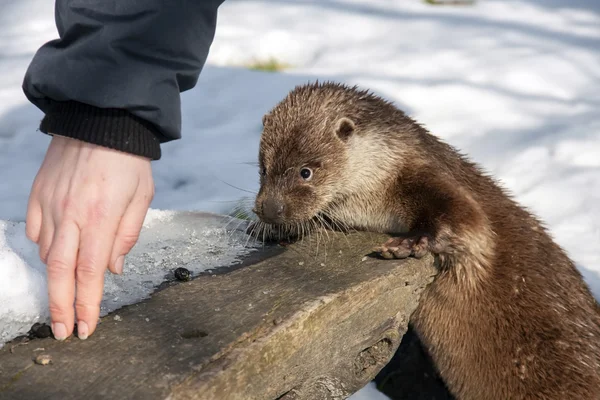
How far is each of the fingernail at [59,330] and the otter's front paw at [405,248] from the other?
1.01 metres

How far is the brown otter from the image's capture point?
8.48ft

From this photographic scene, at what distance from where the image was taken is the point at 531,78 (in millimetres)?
5160

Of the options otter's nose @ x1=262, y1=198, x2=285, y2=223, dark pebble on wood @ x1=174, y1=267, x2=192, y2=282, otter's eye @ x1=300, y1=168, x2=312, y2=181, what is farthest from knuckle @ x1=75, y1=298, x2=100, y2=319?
otter's eye @ x1=300, y1=168, x2=312, y2=181

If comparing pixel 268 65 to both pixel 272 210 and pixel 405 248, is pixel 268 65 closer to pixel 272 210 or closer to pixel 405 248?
pixel 272 210

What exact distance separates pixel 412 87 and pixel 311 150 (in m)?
2.39

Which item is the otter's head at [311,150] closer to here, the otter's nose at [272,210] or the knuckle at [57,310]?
the otter's nose at [272,210]

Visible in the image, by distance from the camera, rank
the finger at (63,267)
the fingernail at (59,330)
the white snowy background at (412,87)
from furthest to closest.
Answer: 1. the white snowy background at (412,87)
2. the fingernail at (59,330)
3. the finger at (63,267)

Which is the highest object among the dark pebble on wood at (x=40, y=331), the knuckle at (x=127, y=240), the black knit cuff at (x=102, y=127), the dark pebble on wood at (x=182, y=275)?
the black knit cuff at (x=102, y=127)

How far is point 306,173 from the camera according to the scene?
274cm

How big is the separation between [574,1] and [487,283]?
15.5ft

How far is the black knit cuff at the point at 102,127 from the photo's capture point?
165 centimetres

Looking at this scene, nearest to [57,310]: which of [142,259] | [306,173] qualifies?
[142,259]

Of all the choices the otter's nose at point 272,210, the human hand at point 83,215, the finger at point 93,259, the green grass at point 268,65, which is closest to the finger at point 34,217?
the human hand at point 83,215

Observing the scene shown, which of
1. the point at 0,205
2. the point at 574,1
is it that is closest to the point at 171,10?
the point at 0,205
